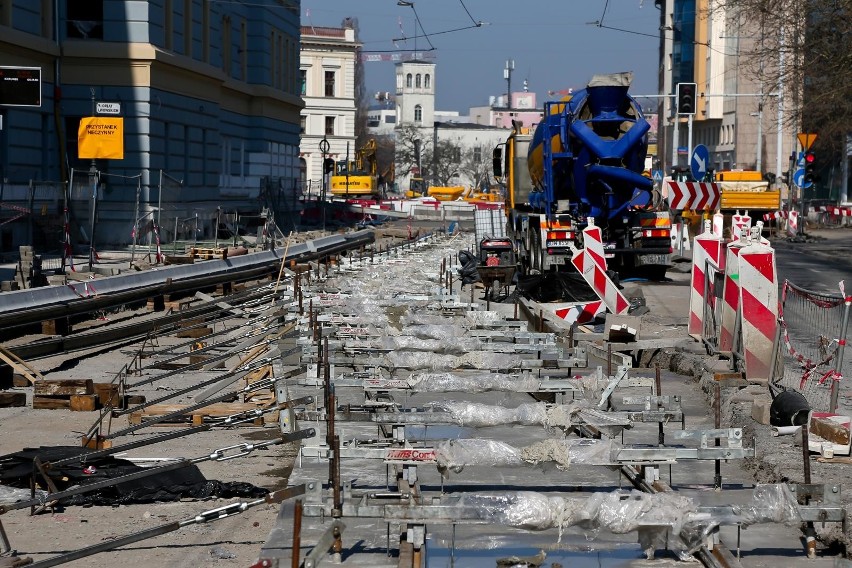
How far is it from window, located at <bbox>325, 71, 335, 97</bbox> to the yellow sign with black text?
250 feet

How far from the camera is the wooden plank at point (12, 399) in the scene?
12.0 m

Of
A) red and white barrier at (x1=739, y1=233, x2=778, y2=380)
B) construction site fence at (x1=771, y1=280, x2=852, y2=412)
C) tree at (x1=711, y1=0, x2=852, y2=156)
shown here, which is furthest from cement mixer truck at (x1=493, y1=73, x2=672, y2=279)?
red and white barrier at (x1=739, y1=233, x2=778, y2=380)

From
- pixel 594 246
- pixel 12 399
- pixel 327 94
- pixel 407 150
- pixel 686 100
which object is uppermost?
pixel 327 94

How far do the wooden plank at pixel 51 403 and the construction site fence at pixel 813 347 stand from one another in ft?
20.5

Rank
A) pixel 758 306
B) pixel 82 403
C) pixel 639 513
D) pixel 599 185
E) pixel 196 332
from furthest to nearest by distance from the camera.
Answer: pixel 599 185 < pixel 196 332 < pixel 758 306 < pixel 82 403 < pixel 639 513

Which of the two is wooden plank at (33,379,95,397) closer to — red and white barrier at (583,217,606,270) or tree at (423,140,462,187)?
red and white barrier at (583,217,606,270)

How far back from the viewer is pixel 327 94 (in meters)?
107

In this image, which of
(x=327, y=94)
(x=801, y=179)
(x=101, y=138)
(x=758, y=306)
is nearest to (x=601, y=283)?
(x=758, y=306)

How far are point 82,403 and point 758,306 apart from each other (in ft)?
19.9

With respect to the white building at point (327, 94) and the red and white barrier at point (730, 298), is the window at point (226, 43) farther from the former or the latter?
the white building at point (327, 94)

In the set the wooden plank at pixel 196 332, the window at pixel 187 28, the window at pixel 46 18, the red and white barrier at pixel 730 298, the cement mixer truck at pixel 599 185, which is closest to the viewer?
the red and white barrier at pixel 730 298

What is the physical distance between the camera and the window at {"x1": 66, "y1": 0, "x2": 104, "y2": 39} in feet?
113

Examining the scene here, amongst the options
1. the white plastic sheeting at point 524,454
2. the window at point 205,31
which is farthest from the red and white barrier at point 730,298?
→ the window at point 205,31

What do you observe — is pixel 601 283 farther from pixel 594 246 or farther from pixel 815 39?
pixel 815 39
